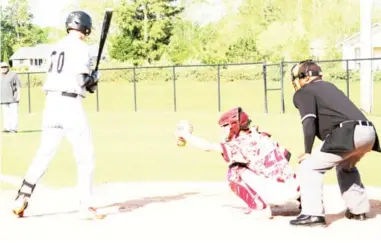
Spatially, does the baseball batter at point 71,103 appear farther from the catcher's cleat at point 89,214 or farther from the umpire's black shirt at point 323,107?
the umpire's black shirt at point 323,107

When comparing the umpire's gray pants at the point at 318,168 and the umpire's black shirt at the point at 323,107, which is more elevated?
the umpire's black shirt at the point at 323,107

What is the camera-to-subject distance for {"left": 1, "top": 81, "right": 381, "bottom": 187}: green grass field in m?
13.3

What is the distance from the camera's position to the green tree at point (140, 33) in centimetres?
6562

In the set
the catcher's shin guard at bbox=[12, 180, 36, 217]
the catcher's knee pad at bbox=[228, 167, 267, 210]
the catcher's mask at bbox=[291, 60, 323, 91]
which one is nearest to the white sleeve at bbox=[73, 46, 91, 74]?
the catcher's shin guard at bbox=[12, 180, 36, 217]

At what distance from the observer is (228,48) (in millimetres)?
63531

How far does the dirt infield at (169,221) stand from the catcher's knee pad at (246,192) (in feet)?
0.50

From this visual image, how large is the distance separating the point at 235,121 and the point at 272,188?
2.59ft

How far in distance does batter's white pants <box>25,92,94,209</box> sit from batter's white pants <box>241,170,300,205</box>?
5.28 feet

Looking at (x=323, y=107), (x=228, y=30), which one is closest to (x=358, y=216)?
(x=323, y=107)

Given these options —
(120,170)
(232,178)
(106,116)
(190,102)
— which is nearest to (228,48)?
(190,102)

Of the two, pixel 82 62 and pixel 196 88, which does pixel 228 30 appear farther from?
pixel 82 62

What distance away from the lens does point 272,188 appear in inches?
321

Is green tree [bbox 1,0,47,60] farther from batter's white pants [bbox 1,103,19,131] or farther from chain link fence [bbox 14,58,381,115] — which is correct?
batter's white pants [bbox 1,103,19,131]

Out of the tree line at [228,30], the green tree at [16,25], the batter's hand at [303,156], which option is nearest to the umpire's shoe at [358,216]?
the batter's hand at [303,156]
